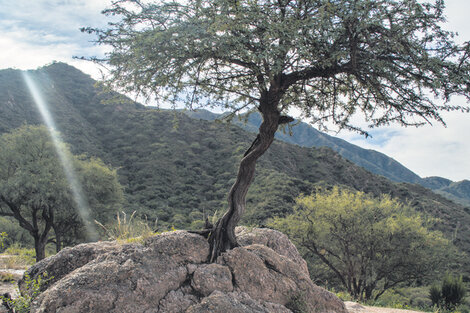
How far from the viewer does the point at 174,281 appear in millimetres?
4824

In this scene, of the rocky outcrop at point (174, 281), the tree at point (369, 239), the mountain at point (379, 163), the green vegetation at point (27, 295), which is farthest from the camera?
the mountain at point (379, 163)

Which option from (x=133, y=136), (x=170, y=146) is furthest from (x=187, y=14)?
(x=133, y=136)

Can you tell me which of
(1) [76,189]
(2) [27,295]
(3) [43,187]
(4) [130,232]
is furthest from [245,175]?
(1) [76,189]

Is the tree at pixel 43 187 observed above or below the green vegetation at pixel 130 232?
below

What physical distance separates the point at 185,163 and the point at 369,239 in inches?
1117

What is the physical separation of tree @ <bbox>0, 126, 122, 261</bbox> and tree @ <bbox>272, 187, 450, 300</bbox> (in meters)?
12.4

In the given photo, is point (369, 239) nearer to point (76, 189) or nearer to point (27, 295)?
point (76, 189)

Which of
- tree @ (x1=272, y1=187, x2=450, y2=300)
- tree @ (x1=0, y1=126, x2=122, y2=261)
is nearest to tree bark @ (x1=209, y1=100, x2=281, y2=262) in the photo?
tree @ (x1=272, y1=187, x2=450, y2=300)

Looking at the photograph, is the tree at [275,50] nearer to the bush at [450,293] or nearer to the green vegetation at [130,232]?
the green vegetation at [130,232]

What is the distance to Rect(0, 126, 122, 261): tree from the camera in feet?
56.7

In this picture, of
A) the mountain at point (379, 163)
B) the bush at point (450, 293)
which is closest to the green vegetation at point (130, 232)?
the bush at point (450, 293)

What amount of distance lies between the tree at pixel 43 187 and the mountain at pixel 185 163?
20.0 ft

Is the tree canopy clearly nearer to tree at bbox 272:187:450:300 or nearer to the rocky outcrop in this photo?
the rocky outcrop

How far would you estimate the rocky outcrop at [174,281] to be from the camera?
4.33 m
